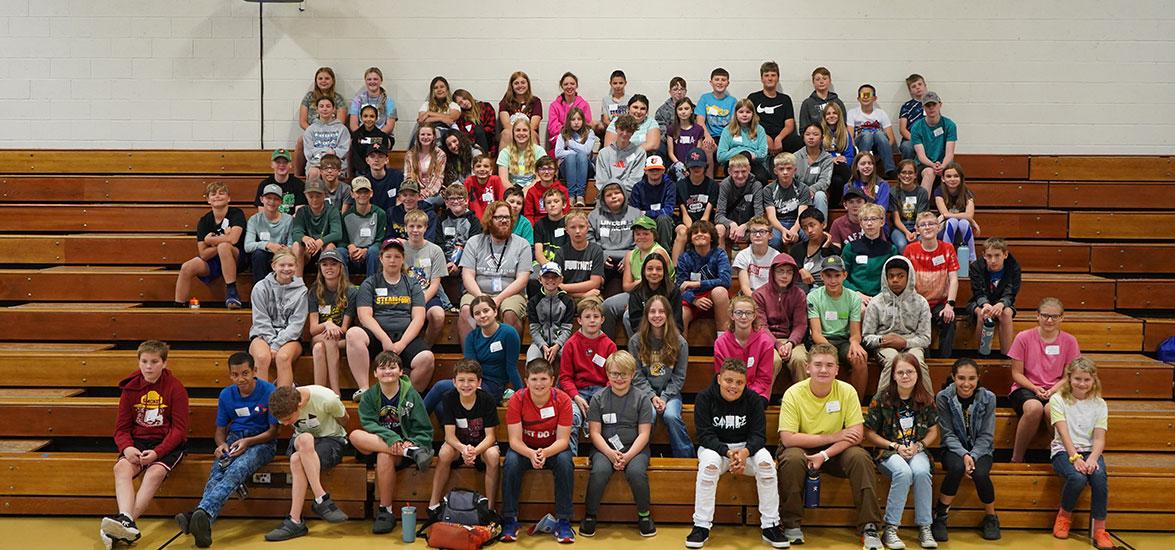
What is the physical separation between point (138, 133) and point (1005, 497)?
334 inches

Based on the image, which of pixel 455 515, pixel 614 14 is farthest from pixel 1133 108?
pixel 455 515

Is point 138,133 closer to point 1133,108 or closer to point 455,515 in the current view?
point 455,515

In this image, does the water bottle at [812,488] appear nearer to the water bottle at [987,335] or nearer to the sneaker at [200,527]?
the water bottle at [987,335]

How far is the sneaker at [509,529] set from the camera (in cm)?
589

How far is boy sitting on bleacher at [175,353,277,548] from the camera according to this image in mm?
5973

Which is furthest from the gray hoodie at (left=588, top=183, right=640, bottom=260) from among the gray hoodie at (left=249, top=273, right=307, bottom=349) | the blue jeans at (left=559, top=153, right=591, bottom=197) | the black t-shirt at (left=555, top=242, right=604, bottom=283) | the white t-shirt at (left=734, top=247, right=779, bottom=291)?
the gray hoodie at (left=249, top=273, right=307, bottom=349)

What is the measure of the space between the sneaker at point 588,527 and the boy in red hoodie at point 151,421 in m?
2.46

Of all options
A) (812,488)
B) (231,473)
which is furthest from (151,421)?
(812,488)

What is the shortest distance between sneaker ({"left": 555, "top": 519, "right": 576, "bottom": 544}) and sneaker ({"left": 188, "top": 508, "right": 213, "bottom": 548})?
1.93 metres

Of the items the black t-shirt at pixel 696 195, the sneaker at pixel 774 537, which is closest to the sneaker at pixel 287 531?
the sneaker at pixel 774 537

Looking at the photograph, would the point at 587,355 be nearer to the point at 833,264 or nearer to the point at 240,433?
the point at 833,264

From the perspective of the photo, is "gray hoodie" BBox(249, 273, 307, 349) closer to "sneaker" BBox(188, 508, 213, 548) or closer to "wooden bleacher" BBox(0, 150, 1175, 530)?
"wooden bleacher" BBox(0, 150, 1175, 530)

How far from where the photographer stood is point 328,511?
605 cm

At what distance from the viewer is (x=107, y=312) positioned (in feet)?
25.0
